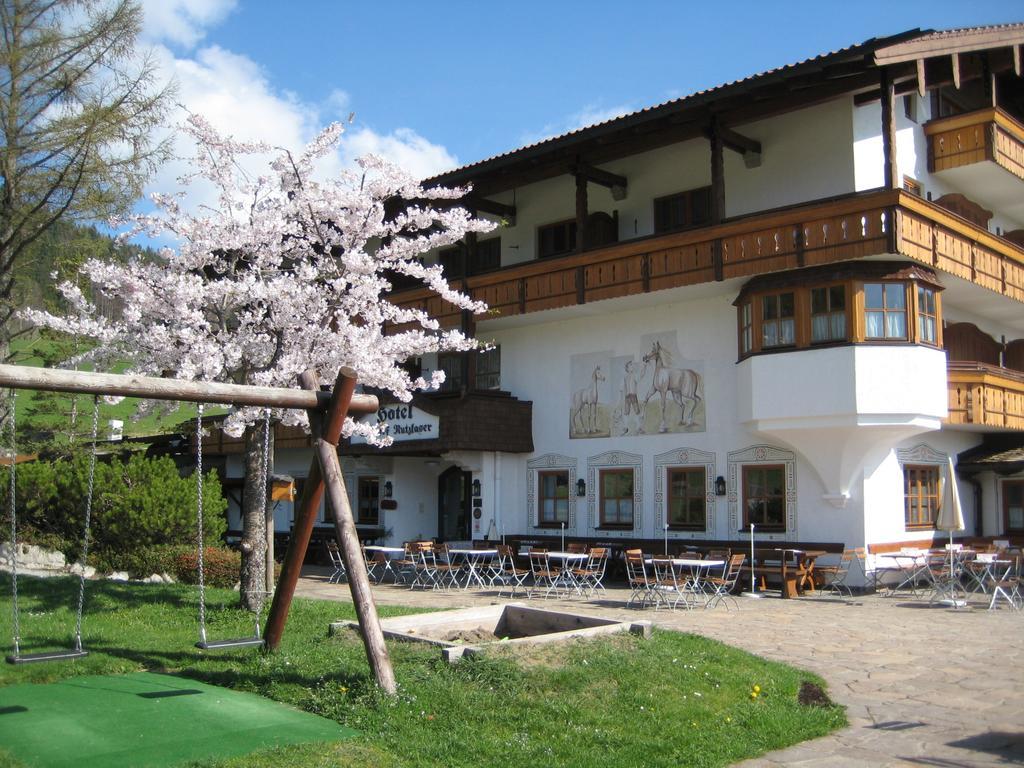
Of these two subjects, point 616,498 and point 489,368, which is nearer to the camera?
point 616,498

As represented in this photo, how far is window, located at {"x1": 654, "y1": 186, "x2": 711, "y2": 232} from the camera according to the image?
1998 centimetres

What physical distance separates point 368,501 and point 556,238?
841cm

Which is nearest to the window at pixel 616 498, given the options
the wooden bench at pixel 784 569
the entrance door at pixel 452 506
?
the wooden bench at pixel 784 569

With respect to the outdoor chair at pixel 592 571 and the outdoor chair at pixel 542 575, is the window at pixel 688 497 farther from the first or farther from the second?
the outdoor chair at pixel 542 575

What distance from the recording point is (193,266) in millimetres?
13812

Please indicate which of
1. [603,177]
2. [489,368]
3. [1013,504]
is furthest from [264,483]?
[1013,504]

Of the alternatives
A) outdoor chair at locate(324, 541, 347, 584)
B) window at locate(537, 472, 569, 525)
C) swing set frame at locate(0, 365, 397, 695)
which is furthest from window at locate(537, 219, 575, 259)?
swing set frame at locate(0, 365, 397, 695)

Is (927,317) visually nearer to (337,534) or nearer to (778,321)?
(778,321)

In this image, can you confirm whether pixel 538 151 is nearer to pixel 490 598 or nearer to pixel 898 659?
pixel 490 598

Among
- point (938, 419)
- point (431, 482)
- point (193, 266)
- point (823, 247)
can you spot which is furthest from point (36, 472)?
point (938, 419)

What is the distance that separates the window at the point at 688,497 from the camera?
62.3ft

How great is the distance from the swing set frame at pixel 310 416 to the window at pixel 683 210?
1271cm

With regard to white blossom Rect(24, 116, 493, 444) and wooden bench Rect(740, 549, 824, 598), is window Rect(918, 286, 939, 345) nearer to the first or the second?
wooden bench Rect(740, 549, 824, 598)

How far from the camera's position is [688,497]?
63.1ft
